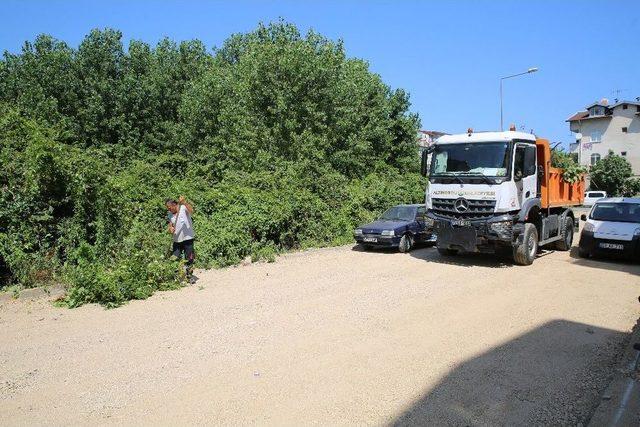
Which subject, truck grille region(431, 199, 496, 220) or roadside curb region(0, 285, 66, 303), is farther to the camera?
truck grille region(431, 199, 496, 220)

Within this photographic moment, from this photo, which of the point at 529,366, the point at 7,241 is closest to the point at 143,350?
the point at 529,366

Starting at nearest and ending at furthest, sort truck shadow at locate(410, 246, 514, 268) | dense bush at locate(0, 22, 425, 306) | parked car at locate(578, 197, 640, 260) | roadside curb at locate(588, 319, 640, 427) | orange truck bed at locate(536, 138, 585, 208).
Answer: roadside curb at locate(588, 319, 640, 427) < dense bush at locate(0, 22, 425, 306) < parked car at locate(578, 197, 640, 260) < truck shadow at locate(410, 246, 514, 268) < orange truck bed at locate(536, 138, 585, 208)

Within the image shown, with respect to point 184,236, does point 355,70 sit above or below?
above

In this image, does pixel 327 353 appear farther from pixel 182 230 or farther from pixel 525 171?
pixel 525 171

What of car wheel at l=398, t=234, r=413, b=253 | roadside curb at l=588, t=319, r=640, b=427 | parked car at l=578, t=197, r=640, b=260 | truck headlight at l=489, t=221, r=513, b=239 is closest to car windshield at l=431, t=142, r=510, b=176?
truck headlight at l=489, t=221, r=513, b=239

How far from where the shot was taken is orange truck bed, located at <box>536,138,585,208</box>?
40.1 feet

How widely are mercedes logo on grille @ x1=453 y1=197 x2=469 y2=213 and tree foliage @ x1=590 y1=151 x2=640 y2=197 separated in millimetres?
48256

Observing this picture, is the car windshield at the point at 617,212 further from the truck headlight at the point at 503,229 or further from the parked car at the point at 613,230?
the truck headlight at the point at 503,229

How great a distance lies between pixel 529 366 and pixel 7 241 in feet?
32.4

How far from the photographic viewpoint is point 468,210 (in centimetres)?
1120

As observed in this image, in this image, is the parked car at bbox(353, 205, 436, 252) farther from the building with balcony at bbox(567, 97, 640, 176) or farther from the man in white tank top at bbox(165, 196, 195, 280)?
the building with balcony at bbox(567, 97, 640, 176)

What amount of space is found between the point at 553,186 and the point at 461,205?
361 centimetres

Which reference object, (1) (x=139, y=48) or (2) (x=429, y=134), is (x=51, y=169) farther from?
(2) (x=429, y=134)

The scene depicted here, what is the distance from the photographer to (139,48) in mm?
29703
